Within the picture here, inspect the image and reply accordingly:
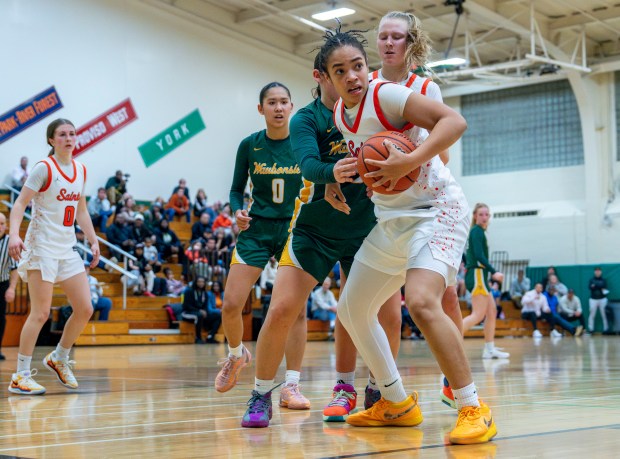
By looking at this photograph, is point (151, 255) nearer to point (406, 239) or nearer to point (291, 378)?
point (291, 378)

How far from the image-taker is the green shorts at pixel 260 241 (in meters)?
5.17

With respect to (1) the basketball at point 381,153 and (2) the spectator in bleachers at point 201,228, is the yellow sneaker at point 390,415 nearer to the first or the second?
(1) the basketball at point 381,153

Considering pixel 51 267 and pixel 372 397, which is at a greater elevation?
pixel 51 267

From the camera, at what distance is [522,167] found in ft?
84.6

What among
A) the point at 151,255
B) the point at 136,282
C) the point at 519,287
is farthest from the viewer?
the point at 519,287

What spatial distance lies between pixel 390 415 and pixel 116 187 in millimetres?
15924

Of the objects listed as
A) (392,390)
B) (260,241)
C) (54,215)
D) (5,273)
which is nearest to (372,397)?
(392,390)

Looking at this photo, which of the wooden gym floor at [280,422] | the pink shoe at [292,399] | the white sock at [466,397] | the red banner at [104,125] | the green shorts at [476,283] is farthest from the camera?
the red banner at [104,125]

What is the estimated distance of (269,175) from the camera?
530 centimetres

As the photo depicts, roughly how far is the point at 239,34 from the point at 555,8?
8087mm

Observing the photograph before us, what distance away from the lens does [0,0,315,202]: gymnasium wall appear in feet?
60.7

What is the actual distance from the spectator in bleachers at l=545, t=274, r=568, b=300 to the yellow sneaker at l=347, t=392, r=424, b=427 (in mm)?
19993

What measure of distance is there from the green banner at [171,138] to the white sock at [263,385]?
17.0 meters

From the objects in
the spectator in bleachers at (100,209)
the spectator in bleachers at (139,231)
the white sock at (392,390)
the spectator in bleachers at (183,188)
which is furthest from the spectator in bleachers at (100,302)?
the white sock at (392,390)
